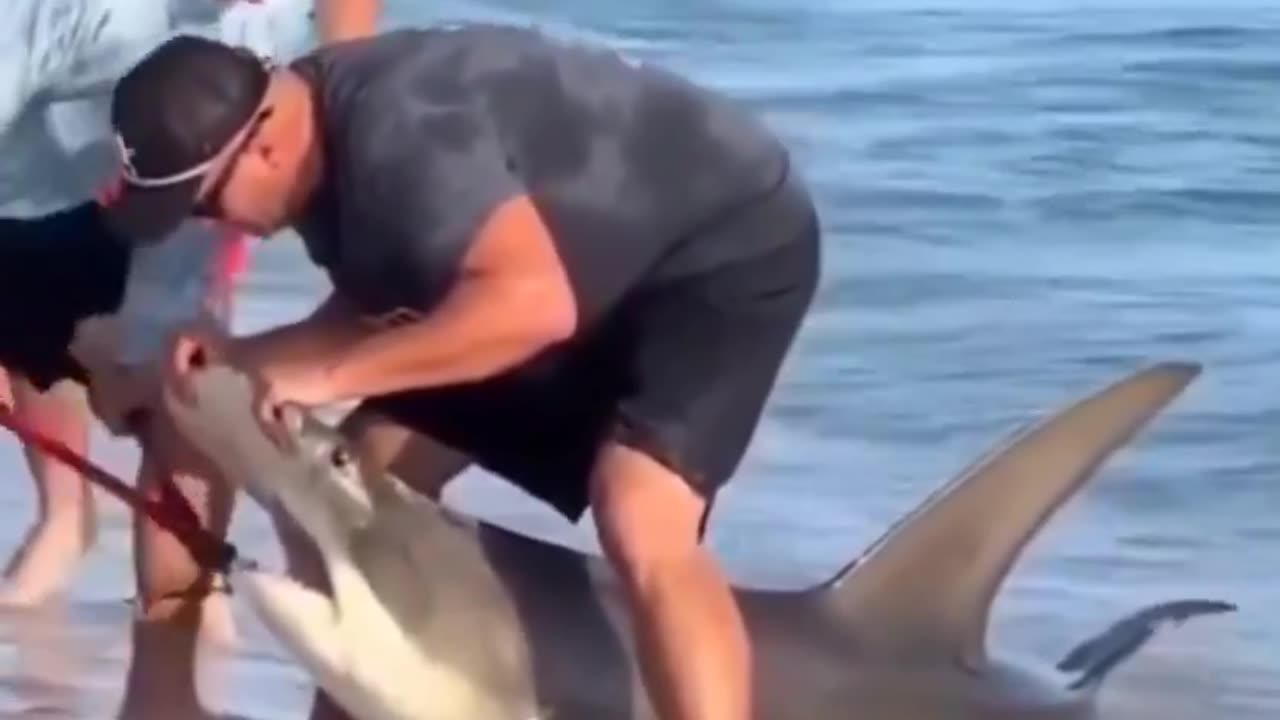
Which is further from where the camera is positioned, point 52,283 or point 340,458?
point 52,283

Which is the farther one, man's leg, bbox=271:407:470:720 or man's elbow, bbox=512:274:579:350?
man's leg, bbox=271:407:470:720

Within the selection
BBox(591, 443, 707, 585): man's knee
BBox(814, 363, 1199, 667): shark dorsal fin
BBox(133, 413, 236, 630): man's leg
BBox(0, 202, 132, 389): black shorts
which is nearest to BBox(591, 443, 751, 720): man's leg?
BBox(591, 443, 707, 585): man's knee

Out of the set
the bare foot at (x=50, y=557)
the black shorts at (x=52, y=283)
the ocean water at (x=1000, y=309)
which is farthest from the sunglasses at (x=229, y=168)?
the bare foot at (x=50, y=557)

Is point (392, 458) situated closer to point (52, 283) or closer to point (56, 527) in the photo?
point (52, 283)

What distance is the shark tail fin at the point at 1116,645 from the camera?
358 cm

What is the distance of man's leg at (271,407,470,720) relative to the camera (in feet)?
10.5

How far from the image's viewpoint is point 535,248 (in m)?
3.04

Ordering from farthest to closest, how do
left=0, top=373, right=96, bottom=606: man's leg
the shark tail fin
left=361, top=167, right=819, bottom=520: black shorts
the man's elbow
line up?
left=0, top=373, right=96, bottom=606: man's leg
the shark tail fin
left=361, top=167, right=819, bottom=520: black shorts
the man's elbow

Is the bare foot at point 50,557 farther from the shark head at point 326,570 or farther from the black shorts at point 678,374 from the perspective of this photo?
the shark head at point 326,570

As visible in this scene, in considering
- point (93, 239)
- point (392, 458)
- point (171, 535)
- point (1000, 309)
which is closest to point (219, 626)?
point (171, 535)

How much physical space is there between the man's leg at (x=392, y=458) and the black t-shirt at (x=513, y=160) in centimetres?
17

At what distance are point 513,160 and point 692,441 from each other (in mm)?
340

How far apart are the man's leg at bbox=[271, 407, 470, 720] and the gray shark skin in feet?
0.15

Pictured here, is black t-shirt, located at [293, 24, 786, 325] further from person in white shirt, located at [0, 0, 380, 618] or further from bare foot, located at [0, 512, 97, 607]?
bare foot, located at [0, 512, 97, 607]
